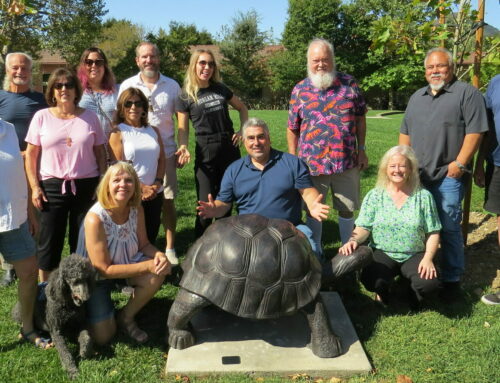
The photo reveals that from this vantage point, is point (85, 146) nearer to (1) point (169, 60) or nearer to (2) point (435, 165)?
(2) point (435, 165)

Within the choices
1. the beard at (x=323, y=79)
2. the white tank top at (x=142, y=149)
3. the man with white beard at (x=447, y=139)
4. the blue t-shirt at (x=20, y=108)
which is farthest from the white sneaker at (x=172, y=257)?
the man with white beard at (x=447, y=139)

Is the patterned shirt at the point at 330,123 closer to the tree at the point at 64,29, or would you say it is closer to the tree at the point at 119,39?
the tree at the point at 64,29

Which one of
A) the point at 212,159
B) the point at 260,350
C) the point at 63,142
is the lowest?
the point at 260,350

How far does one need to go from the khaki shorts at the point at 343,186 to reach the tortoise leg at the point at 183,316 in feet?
6.67

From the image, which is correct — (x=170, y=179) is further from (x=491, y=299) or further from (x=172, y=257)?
(x=491, y=299)

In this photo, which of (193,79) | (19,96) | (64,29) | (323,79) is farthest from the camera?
(64,29)

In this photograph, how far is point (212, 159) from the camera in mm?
5133

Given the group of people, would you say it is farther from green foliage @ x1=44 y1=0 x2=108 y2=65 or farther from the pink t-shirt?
green foliage @ x1=44 y1=0 x2=108 y2=65

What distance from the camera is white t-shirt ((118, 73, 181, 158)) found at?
499 cm

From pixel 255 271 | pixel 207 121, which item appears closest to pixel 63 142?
pixel 207 121

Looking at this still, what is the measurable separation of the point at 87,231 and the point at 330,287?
260 centimetres

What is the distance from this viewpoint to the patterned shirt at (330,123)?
4.69 metres

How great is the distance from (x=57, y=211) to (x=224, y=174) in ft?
5.26

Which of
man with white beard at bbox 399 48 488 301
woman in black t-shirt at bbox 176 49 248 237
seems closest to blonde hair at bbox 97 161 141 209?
woman in black t-shirt at bbox 176 49 248 237
